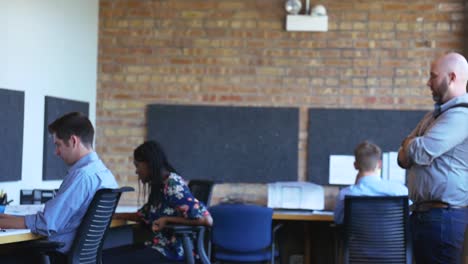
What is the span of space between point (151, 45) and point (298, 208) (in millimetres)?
2112

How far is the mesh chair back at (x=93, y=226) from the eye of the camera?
3.96 metres

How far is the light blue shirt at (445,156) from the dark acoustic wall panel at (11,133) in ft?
11.0

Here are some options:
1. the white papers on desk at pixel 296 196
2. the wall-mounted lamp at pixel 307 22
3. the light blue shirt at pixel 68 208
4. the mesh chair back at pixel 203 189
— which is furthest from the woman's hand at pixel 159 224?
the wall-mounted lamp at pixel 307 22

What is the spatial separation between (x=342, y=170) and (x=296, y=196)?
0.61 m

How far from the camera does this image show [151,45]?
7.94 meters

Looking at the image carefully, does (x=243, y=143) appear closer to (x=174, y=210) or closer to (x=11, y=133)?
(x=11, y=133)

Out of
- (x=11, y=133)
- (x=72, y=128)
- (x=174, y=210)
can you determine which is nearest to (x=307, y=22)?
(x=11, y=133)

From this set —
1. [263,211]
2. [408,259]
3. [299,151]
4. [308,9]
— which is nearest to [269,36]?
[308,9]

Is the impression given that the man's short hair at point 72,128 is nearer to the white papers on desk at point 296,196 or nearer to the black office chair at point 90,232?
the black office chair at point 90,232

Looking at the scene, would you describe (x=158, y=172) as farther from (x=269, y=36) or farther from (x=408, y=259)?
(x=269, y=36)

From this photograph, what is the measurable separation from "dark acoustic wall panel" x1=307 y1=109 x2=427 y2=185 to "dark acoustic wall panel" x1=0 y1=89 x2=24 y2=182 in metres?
2.78

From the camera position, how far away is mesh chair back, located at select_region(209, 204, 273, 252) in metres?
6.33

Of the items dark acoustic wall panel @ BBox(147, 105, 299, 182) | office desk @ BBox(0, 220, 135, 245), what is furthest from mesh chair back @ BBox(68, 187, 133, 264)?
dark acoustic wall panel @ BBox(147, 105, 299, 182)

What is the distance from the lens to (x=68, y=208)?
13.1ft
